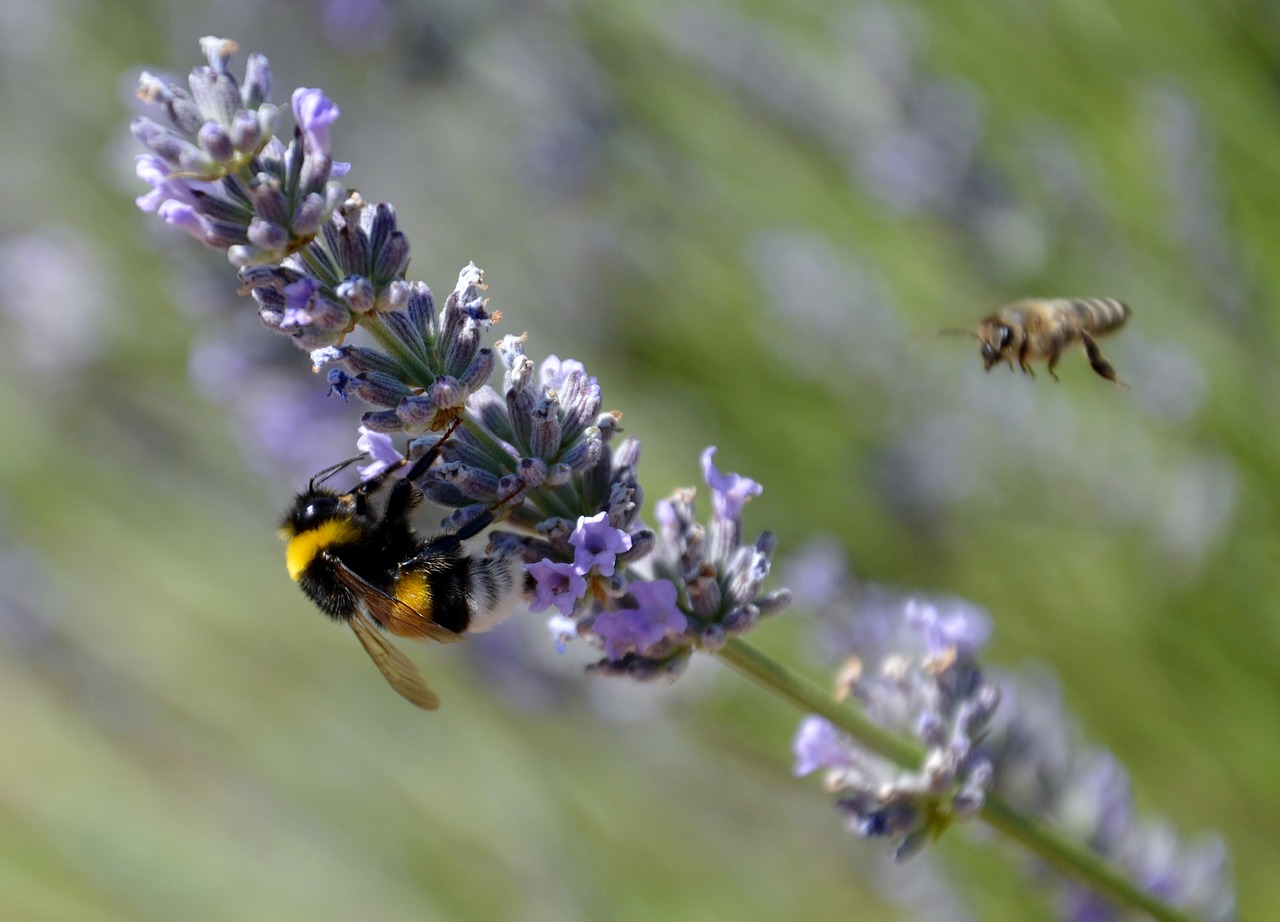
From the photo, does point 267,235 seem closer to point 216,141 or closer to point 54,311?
point 216,141

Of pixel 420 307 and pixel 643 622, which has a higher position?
pixel 420 307

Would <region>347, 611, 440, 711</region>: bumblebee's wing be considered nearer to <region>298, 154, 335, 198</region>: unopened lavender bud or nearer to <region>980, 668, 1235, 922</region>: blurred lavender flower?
<region>298, 154, 335, 198</region>: unopened lavender bud

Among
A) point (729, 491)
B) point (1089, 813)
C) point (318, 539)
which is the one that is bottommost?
point (318, 539)

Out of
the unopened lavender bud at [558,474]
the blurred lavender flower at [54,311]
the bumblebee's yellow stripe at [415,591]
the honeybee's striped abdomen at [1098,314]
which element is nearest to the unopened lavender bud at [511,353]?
the unopened lavender bud at [558,474]

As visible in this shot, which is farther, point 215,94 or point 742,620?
point 742,620

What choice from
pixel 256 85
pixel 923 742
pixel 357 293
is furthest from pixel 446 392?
pixel 923 742

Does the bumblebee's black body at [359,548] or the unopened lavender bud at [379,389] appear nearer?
the unopened lavender bud at [379,389]

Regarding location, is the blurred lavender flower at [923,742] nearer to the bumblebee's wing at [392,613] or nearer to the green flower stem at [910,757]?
the green flower stem at [910,757]
